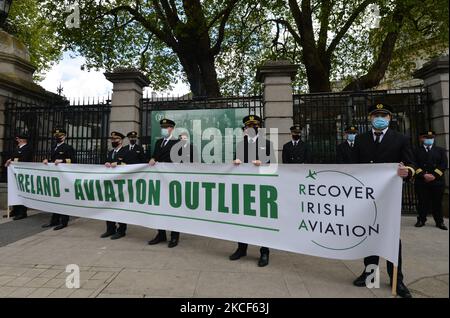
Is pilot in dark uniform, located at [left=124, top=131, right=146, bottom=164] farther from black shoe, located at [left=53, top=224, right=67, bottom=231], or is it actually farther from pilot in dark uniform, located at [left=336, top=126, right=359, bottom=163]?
pilot in dark uniform, located at [left=336, top=126, right=359, bottom=163]

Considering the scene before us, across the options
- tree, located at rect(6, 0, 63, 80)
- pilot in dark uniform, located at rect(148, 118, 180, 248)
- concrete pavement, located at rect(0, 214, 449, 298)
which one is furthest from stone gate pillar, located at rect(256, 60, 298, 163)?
tree, located at rect(6, 0, 63, 80)

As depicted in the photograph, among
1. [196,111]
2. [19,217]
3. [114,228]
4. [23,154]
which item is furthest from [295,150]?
[19,217]

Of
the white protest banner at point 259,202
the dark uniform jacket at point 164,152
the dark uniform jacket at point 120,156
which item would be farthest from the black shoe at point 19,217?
the dark uniform jacket at point 164,152

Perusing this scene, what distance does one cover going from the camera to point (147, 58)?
1902cm

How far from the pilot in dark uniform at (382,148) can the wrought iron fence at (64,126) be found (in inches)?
307

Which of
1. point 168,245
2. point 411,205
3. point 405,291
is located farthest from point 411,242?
point 168,245

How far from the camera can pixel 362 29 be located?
15938 millimetres

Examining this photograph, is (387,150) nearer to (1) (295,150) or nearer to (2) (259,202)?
(2) (259,202)

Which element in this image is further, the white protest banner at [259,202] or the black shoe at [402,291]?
the white protest banner at [259,202]

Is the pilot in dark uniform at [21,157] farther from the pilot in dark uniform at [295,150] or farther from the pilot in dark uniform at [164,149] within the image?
the pilot in dark uniform at [295,150]

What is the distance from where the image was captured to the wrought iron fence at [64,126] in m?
9.30

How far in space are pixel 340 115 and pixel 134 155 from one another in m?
6.18

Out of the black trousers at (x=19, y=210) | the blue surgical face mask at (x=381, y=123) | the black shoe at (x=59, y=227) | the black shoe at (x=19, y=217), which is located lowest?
the black shoe at (x=59, y=227)

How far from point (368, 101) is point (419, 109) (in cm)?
141
